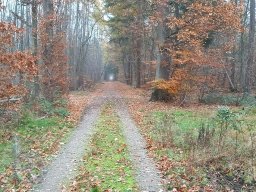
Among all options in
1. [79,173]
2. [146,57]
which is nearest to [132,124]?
[79,173]

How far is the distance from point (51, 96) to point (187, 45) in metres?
9.74

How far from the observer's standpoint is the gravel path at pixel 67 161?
9.04 m

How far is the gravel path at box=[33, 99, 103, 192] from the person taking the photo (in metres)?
9.04

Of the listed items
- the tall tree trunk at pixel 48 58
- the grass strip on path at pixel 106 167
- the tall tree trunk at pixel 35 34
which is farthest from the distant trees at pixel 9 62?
the tall tree trunk at pixel 48 58

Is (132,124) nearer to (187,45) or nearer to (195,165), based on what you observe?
Answer: (195,165)

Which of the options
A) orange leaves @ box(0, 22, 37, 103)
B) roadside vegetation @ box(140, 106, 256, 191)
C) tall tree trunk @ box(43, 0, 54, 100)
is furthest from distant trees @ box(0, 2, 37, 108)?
tall tree trunk @ box(43, 0, 54, 100)

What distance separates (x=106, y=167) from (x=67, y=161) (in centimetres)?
147

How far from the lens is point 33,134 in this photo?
14.6 meters

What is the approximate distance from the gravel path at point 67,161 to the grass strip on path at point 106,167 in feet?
0.98

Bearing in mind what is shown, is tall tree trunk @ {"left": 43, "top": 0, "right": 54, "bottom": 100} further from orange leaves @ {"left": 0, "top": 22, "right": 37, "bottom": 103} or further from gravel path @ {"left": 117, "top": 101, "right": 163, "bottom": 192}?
orange leaves @ {"left": 0, "top": 22, "right": 37, "bottom": 103}

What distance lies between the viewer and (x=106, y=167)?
10305mm

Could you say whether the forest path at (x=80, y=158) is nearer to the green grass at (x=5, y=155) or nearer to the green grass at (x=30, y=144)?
the green grass at (x=30, y=144)

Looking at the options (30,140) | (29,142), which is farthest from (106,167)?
(30,140)

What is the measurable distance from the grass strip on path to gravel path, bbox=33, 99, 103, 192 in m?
0.30
